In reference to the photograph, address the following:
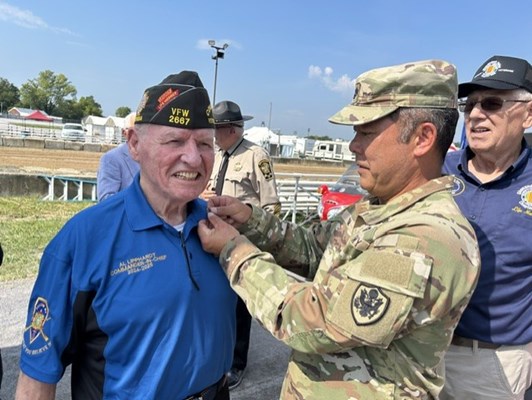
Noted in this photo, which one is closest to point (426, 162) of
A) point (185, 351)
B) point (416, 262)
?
point (416, 262)

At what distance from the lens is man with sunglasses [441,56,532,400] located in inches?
74.5

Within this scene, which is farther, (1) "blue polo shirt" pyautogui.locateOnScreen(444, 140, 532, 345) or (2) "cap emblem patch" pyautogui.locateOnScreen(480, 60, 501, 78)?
(2) "cap emblem patch" pyautogui.locateOnScreen(480, 60, 501, 78)

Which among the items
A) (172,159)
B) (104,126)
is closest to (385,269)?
(172,159)

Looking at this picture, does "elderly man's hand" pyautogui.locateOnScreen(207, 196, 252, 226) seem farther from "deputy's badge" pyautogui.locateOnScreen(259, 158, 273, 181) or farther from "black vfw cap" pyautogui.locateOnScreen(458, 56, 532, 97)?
"deputy's badge" pyautogui.locateOnScreen(259, 158, 273, 181)

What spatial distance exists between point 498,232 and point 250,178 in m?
2.14

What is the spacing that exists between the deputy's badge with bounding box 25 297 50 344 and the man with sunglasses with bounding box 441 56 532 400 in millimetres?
1726

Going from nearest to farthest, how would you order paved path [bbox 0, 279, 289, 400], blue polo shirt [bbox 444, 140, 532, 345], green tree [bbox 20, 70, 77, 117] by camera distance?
1. blue polo shirt [bbox 444, 140, 532, 345]
2. paved path [bbox 0, 279, 289, 400]
3. green tree [bbox 20, 70, 77, 117]

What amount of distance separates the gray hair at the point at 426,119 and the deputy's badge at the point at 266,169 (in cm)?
231

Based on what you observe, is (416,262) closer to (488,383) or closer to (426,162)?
(426,162)

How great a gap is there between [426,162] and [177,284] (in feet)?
3.13

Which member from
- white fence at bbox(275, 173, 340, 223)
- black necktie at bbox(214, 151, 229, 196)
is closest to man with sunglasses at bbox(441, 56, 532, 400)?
black necktie at bbox(214, 151, 229, 196)

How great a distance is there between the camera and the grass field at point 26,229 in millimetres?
5320

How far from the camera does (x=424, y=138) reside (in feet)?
4.62

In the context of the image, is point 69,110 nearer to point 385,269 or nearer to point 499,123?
point 499,123
